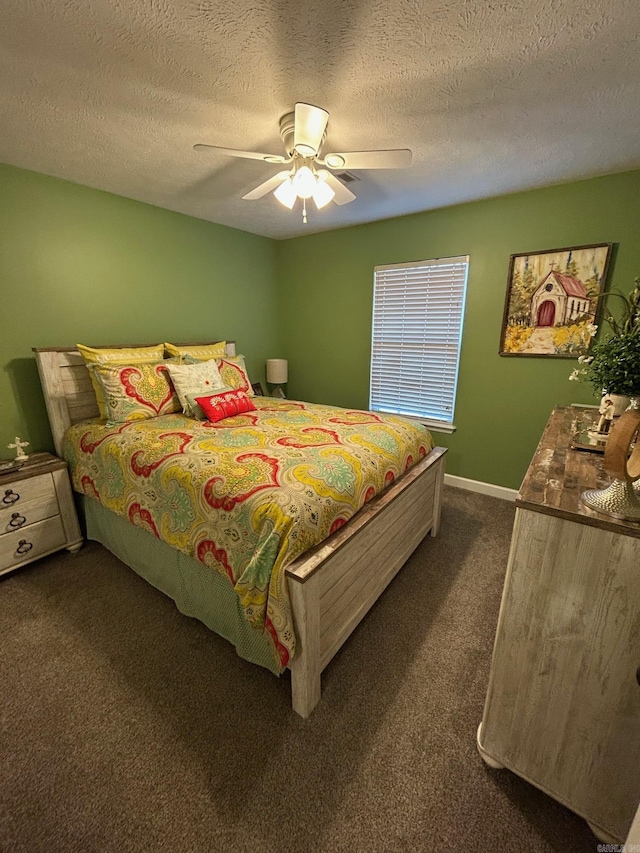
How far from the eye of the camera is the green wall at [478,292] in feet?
7.75

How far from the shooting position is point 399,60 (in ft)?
4.25

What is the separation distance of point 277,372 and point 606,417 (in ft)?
9.91

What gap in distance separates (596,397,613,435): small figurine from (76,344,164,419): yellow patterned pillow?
2.84 metres

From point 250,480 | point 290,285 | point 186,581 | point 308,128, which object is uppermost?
point 308,128

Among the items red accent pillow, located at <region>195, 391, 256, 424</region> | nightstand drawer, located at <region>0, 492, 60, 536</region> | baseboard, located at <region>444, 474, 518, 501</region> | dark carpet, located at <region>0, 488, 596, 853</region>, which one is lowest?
dark carpet, located at <region>0, 488, 596, 853</region>

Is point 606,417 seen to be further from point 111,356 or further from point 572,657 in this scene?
point 111,356

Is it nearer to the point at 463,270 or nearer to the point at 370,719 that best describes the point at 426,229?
the point at 463,270

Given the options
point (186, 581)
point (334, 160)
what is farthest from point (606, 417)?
point (186, 581)

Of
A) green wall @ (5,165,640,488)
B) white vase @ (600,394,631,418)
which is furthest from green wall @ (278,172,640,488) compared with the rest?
A: white vase @ (600,394,631,418)

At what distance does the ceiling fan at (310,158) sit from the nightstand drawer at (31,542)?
2315 millimetres

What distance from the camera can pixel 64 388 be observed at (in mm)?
2367

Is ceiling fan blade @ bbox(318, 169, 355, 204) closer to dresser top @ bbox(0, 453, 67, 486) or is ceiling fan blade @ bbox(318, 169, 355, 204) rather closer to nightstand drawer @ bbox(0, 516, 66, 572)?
dresser top @ bbox(0, 453, 67, 486)

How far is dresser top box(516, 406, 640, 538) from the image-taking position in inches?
34.4

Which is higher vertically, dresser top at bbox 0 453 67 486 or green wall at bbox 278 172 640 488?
green wall at bbox 278 172 640 488
